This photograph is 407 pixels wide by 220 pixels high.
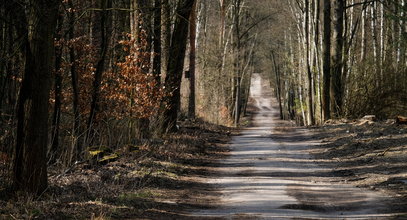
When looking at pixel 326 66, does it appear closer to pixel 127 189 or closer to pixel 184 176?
pixel 184 176

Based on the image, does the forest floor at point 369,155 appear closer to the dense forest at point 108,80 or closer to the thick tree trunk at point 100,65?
the dense forest at point 108,80

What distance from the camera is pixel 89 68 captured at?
16625 millimetres

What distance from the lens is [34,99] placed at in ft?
28.6

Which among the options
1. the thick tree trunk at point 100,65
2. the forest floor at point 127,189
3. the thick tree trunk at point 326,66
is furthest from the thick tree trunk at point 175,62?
the thick tree trunk at point 326,66

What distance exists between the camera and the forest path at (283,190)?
29.3 ft

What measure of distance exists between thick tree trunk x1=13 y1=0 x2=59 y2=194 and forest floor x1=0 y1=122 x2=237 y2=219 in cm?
36

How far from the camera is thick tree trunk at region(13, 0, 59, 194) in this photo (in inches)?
342

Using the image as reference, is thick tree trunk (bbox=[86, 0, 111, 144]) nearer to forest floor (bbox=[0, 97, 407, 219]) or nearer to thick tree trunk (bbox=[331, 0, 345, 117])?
forest floor (bbox=[0, 97, 407, 219])

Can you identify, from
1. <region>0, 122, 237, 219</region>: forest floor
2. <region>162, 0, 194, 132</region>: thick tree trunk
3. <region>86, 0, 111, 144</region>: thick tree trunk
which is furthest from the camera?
<region>162, 0, 194, 132</region>: thick tree trunk

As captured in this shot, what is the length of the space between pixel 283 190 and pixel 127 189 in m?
2.80

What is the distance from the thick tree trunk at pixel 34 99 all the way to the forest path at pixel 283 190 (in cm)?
248

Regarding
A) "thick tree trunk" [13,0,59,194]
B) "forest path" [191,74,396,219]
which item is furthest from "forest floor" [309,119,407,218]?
"thick tree trunk" [13,0,59,194]

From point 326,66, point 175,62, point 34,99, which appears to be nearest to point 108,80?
point 175,62

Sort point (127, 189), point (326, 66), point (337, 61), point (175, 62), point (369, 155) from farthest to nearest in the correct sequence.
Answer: point (326, 66) < point (337, 61) < point (175, 62) < point (369, 155) < point (127, 189)
